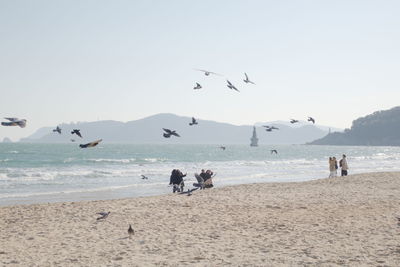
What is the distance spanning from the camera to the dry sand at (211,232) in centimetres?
933

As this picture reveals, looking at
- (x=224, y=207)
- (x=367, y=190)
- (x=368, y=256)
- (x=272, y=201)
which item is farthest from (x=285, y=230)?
(x=367, y=190)

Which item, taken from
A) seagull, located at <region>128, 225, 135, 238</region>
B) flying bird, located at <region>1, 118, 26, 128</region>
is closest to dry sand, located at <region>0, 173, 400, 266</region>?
seagull, located at <region>128, 225, 135, 238</region>

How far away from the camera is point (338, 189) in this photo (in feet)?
72.7

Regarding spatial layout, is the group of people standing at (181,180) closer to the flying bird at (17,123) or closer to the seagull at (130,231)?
the seagull at (130,231)

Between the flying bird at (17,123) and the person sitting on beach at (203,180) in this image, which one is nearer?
the flying bird at (17,123)

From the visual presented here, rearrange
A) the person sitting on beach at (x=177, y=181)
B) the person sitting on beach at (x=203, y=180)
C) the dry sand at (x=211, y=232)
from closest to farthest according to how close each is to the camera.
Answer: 1. the dry sand at (x=211, y=232)
2. the person sitting on beach at (x=177, y=181)
3. the person sitting on beach at (x=203, y=180)

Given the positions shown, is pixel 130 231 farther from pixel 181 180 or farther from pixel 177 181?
pixel 181 180

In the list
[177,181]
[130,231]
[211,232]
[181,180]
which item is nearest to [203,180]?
[181,180]

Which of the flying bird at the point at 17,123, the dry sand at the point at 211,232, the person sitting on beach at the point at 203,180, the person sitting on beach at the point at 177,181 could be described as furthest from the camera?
the person sitting on beach at the point at 203,180

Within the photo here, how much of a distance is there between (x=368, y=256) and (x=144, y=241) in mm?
5124

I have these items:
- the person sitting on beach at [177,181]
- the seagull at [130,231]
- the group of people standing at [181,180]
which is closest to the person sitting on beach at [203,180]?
the group of people standing at [181,180]

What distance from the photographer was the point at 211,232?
39.2ft

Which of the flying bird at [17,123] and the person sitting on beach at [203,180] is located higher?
the flying bird at [17,123]

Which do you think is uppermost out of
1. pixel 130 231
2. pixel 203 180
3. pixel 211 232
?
pixel 203 180
